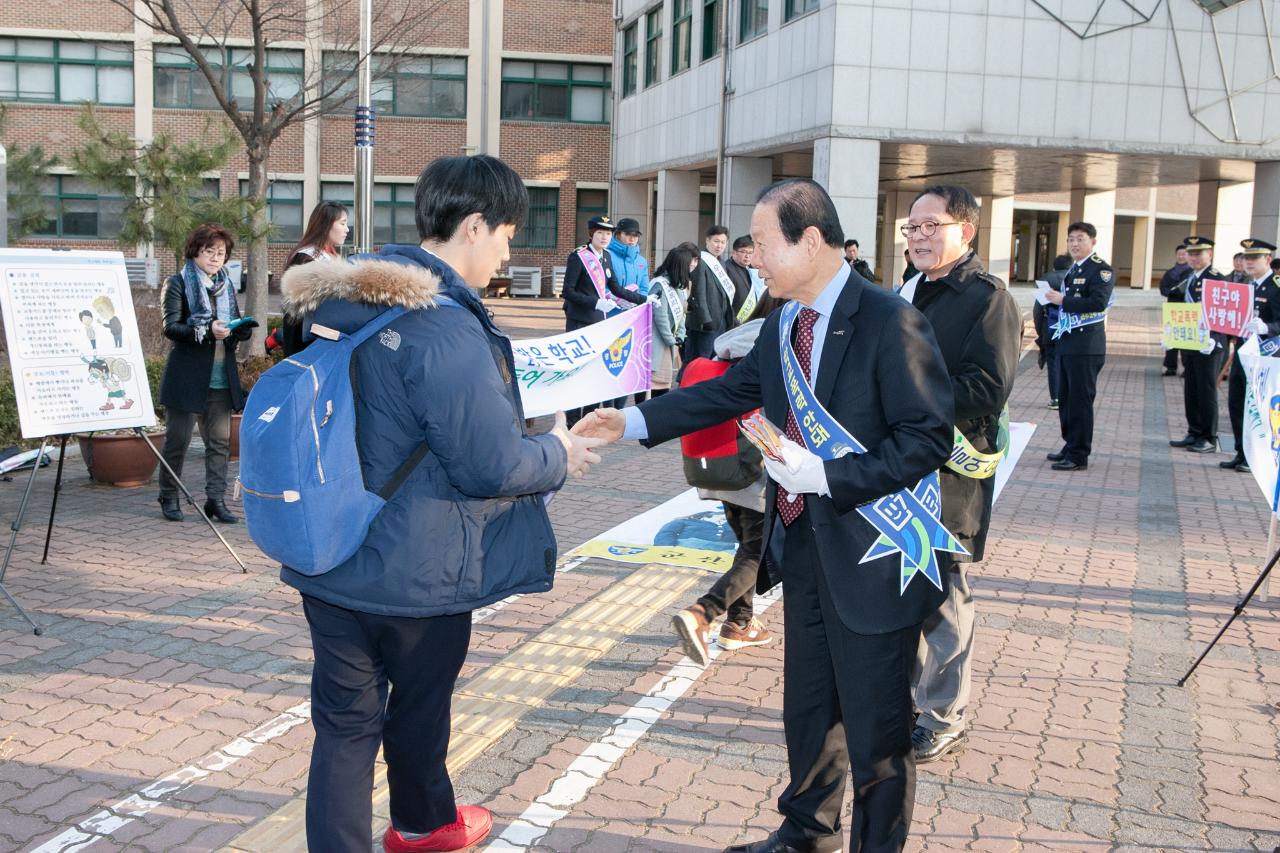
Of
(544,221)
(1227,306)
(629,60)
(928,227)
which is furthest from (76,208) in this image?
(928,227)

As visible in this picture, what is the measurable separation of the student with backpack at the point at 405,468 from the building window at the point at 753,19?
21276 millimetres

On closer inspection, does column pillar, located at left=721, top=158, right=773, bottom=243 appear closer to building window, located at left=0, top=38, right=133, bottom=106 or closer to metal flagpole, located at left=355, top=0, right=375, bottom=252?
metal flagpole, located at left=355, top=0, right=375, bottom=252

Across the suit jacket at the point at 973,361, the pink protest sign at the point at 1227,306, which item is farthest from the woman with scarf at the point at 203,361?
the pink protest sign at the point at 1227,306

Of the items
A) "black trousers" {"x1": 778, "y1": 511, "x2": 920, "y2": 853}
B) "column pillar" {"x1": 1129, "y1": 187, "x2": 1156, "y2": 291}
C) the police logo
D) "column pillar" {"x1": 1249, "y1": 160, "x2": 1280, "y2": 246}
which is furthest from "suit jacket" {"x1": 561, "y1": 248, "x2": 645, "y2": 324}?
"column pillar" {"x1": 1129, "y1": 187, "x2": 1156, "y2": 291}

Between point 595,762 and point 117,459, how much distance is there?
20.0 ft

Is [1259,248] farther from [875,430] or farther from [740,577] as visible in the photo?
[875,430]

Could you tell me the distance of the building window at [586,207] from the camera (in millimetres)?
40719

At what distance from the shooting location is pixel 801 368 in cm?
335

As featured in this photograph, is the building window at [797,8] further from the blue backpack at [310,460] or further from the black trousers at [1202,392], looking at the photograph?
the blue backpack at [310,460]

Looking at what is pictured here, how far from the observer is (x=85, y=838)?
3766 millimetres

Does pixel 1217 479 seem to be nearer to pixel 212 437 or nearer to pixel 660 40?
pixel 212 437

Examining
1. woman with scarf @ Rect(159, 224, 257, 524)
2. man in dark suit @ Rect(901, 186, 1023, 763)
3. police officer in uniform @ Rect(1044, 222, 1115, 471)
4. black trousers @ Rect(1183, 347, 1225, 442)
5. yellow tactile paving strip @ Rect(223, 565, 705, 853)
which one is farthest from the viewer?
black trousers @ Rect(1183, 347, 1225, 442)

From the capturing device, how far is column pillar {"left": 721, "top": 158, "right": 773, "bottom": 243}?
24500 millimetres

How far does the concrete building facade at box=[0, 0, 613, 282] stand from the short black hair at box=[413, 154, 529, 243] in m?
36.5
